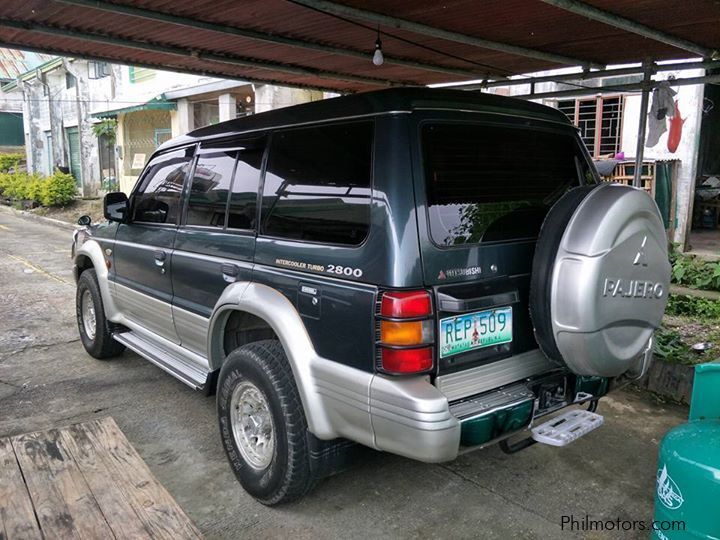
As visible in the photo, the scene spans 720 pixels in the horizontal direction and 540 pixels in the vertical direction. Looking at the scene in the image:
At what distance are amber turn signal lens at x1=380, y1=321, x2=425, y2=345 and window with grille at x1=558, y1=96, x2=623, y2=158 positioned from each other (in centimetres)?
830

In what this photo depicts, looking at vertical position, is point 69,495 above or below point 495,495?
above

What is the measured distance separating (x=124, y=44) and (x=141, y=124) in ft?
50.9

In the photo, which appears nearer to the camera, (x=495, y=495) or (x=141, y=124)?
(x=495, y=495)

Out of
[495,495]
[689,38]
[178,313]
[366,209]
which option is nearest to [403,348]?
[366,209]

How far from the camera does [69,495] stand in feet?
8.14

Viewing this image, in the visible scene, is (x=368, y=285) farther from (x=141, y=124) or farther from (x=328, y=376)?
(x=141, y=124)

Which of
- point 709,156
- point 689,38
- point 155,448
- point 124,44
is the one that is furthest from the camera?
point 709,156

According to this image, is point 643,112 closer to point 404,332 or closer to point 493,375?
point 493,375

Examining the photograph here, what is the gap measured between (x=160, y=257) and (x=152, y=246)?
0.64 ft

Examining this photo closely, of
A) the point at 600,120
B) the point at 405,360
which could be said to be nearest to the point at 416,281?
the point at 405,360

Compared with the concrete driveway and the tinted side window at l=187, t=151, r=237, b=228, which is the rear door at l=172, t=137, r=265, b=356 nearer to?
the tinted side window at l=187, t=151, r=237, b=228

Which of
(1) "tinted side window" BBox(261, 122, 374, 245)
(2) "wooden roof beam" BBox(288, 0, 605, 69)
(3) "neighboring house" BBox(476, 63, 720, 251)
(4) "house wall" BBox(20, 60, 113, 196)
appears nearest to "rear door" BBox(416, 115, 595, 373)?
(1) "tinted side window" BBox(261, 122, 374, 245)

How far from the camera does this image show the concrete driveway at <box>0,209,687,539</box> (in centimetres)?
281

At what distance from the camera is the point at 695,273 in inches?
266
